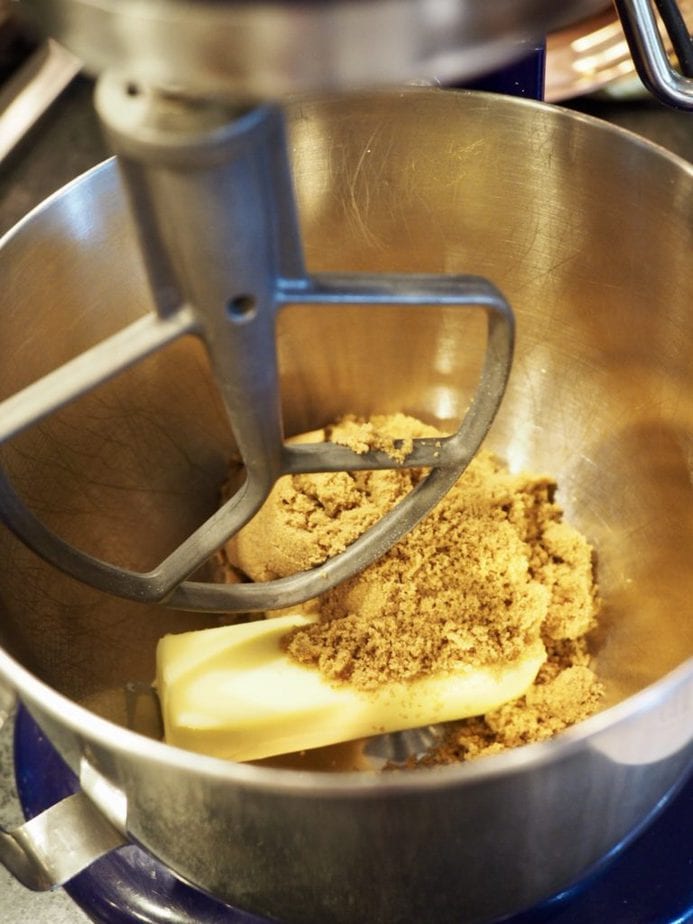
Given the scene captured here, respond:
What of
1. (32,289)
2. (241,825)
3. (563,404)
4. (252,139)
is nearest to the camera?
(252,139)

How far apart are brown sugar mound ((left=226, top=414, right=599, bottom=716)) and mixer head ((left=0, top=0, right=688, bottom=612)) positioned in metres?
0.08

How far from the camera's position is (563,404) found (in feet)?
2.32

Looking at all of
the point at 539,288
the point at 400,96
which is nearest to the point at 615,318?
the point at 539,288

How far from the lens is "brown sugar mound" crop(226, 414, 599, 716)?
599mm

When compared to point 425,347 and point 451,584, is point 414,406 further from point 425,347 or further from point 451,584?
point 451,584

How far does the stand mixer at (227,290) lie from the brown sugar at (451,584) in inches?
4.3

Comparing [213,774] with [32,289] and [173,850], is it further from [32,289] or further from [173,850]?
[32,289]

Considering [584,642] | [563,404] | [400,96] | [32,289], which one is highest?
[400,96]

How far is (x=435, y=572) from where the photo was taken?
25.0 inches

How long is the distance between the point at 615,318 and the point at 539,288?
0.19 ft

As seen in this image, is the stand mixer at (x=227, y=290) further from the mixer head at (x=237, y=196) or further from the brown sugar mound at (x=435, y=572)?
the brown sugar mound at (x=435, y=572)

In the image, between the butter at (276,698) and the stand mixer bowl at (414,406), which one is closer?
the stand mixer bowl at (414,406)

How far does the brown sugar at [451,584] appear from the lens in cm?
60

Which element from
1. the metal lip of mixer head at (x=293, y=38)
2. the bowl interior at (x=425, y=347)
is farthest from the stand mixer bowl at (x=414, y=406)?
the metal lip of mixer head at (x=293, y=38)
